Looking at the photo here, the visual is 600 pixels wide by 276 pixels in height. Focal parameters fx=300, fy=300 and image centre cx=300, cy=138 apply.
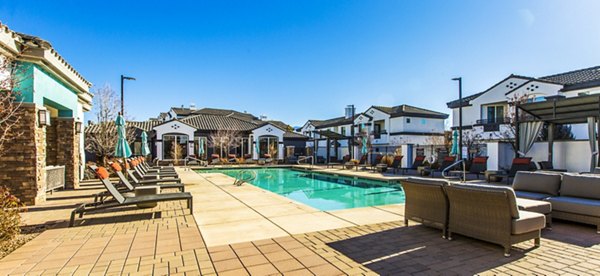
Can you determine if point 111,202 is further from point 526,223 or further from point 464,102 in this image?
point 464,102

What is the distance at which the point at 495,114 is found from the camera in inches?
886

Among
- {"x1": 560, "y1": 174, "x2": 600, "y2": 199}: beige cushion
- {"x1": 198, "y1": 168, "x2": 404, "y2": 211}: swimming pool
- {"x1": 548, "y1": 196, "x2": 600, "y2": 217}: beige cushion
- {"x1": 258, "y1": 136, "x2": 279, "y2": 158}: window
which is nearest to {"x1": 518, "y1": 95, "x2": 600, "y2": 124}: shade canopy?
{"x1": 198, "y1": 168, "x2": 404, "y2": 211}: swimming pool

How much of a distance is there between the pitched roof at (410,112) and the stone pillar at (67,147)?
88.0 feet

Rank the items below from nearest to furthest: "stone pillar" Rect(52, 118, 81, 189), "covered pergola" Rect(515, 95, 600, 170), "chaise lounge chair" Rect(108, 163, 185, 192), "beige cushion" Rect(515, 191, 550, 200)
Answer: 1. "beige cushion" Rect(515, 191, 550, 200)
2. "chaise lounge chair" Rect(108, 163, 185, 192)
3. "stone pillar" Rect(52, 118, 81, 189)
4. "covered pergola" Rect(515, 95, 600, 170)

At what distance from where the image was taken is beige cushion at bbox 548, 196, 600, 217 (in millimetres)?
4582

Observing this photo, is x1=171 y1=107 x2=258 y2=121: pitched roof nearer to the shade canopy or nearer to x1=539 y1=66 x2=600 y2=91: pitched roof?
x1=539 y1=66 x2=600 y2=91: pitched roof

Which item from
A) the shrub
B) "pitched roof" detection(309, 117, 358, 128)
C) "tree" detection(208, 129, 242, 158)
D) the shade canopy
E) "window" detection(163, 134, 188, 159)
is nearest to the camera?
the shrub

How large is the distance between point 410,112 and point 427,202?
2715 centimetres

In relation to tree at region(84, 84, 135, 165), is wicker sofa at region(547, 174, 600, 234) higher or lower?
lower

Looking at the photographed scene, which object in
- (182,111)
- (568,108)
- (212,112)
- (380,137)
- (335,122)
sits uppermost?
(212,112)

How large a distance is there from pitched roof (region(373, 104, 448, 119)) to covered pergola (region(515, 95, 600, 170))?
1758 centimetres

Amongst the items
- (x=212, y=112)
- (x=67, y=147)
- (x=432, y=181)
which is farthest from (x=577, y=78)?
(x=212, y=112)

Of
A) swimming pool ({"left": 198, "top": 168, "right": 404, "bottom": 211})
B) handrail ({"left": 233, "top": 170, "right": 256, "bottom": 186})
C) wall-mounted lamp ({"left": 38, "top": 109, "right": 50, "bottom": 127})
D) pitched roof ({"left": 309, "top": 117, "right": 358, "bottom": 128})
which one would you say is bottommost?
swimming pool ({"left": 198, "top": 168, "right": 404, "bottom": 211})

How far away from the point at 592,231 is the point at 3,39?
10.6 metres
